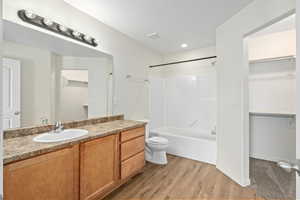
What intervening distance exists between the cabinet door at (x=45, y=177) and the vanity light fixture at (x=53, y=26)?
133 cm

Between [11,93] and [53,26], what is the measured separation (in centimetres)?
85

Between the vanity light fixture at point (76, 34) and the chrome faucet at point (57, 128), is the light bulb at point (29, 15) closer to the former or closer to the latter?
the vanity light fixture at point (76, 34)

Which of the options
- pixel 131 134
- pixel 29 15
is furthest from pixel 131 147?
pixel 29 15

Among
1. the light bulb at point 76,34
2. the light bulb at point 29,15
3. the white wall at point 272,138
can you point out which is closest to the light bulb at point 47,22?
the light bulb at point 29,15

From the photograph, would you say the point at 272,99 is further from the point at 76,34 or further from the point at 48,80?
the point at 48,80

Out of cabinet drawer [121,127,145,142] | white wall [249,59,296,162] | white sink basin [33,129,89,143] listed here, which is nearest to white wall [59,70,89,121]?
white sink basin [33,129,89,143]

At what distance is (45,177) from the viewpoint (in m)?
1.25

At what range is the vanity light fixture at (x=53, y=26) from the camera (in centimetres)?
150

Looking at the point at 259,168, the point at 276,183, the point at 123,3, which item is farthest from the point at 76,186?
the point at 259,168

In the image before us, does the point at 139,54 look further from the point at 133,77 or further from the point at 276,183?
the point at 276,183

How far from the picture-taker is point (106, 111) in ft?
8.45

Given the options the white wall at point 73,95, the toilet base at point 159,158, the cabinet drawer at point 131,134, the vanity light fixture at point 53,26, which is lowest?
the toilet base at point 159,158

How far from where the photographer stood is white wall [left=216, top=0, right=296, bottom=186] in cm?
194

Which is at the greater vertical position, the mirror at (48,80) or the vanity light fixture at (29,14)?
the vanity light fixture at (29,14)
